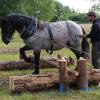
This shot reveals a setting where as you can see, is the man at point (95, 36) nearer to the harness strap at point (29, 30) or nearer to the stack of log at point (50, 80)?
the stack of log at point (50, 80)

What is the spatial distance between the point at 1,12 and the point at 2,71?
1853 inches

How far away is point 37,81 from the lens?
979cm

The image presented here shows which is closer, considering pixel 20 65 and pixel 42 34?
pixel 42 34

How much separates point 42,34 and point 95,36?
152cm

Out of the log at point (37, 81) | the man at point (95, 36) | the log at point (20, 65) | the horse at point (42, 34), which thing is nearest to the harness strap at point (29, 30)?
the horse at point (42, 34)

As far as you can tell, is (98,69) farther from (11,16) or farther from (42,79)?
(11,16)

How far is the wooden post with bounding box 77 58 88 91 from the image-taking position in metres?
9.99

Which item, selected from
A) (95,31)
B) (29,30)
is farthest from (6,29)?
(95,31)

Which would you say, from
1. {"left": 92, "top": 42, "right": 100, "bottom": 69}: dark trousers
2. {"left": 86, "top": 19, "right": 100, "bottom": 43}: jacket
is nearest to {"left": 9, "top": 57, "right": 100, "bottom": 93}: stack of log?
{"left": 92, "top": 42, "right": 100, "bottom": 69}: dark trousers

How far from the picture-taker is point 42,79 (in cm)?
988

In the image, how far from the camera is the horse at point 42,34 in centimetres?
1120

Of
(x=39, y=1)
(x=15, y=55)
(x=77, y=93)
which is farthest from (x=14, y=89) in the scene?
(x=39, y=1)

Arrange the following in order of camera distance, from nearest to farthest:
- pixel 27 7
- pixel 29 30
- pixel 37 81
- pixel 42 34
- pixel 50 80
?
pixel 37 81, pixel 50 80, pixel 29 30, pixel 42 34, pixel 27 7

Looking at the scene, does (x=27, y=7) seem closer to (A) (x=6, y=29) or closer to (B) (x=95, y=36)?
(A) (x=6, y=29)
